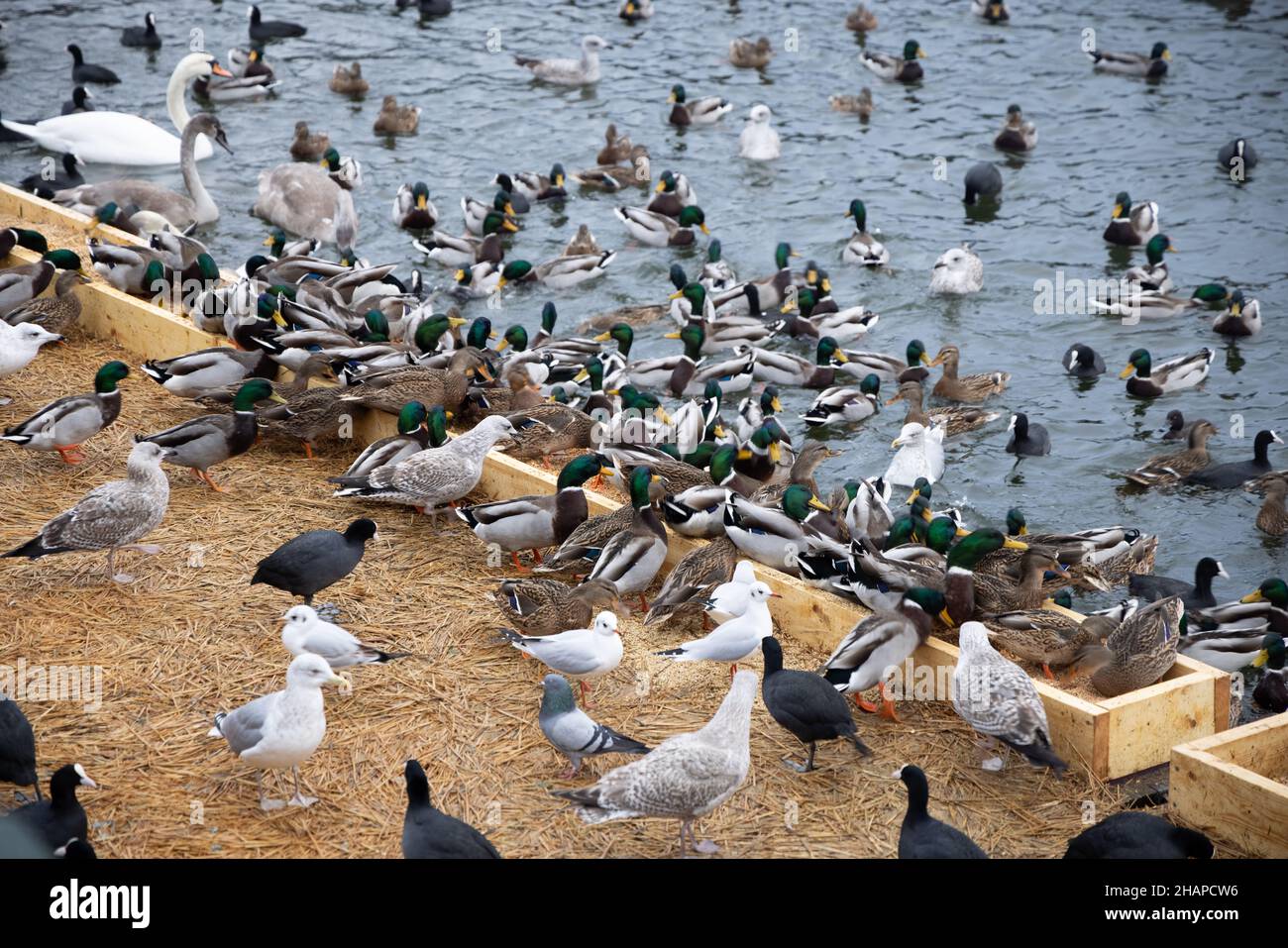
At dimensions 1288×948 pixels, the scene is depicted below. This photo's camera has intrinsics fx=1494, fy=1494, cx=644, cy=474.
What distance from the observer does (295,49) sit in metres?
21.2

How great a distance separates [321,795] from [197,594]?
168cm

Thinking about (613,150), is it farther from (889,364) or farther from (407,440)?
(407,440)

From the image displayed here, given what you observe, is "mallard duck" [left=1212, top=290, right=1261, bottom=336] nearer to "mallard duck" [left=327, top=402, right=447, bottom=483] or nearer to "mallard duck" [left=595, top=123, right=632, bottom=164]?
"mallard duck" [left=595, top=123, right=632, bottom=164]

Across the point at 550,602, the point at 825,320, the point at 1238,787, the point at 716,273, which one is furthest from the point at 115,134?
the point at 1238,787

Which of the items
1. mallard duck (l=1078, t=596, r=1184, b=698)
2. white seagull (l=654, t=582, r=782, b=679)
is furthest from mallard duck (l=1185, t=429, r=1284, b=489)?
white seagull (l=654, t=582, r=782, b=679)

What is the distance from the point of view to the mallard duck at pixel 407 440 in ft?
26.1

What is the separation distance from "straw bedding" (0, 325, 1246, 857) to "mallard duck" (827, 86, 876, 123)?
12795 millimetres

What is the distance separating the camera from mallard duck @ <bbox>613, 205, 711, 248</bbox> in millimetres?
15398

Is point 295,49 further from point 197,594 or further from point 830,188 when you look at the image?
point 197,594

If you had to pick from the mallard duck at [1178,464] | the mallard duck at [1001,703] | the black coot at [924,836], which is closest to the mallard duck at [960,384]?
the mallard duck at [1178,464]

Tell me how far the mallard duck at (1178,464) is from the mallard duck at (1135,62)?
32.3 ft

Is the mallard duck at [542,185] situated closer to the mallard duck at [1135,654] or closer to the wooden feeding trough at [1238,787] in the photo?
the mallard duck at [1135,654]

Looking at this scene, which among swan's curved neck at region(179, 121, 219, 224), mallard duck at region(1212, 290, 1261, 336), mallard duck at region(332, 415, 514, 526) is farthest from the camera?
swan's curved neck at region(179, 121, 219, 224)
